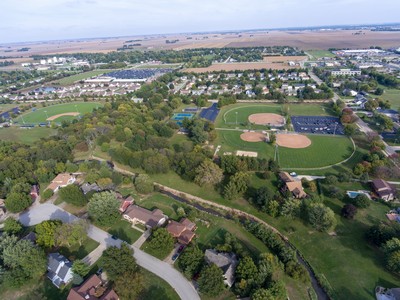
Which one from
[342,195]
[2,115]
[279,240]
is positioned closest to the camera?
[279,240]

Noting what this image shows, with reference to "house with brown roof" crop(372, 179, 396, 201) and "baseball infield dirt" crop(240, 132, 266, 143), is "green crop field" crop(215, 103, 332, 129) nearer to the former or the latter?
"baseball infield dirt" crop(240, 132, 266, 143)

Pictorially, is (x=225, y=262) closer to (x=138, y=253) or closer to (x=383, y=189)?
(x=138, y=253)

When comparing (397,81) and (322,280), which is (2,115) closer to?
(322,280)

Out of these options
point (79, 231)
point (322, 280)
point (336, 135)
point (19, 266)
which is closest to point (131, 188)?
point (79, 231)

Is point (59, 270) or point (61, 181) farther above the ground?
point (61, 181)

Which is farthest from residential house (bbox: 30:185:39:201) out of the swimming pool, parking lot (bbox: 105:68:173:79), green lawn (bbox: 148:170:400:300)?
parking lot (bbox: 105:68:173:79)

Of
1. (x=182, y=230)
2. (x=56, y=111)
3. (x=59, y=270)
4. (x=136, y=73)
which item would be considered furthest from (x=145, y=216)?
(x=136, y=73)
